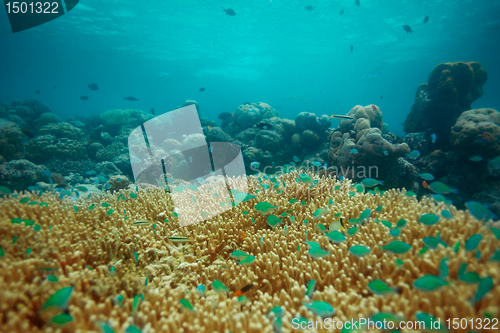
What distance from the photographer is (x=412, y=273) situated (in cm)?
196

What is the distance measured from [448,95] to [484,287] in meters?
13.3

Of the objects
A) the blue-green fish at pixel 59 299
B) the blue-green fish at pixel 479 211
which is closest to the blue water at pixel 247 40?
the blue-green fish at pixel 479 211

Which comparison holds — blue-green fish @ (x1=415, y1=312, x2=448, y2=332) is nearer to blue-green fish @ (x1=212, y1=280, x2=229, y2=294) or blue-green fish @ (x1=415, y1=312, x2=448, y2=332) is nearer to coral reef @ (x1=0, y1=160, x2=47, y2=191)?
blue-green fish @ (x1=212, y1=280, x2=229, y2=294)

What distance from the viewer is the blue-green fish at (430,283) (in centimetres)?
146

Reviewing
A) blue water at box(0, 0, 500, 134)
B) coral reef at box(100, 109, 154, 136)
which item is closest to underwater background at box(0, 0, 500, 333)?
coral reef at box(100, 109, 154, 136)

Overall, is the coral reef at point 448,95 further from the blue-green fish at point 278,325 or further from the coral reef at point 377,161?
the blue-green fish at point 278,325

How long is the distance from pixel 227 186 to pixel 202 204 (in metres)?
0.92

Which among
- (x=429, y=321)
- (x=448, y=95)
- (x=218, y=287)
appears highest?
(x=448, y=95)

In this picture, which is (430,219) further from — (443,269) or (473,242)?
(443,269)

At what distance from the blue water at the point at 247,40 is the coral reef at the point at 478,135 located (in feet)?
34.8

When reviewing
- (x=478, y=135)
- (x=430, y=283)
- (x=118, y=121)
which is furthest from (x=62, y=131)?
(x=478, y=135)

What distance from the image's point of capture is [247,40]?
33688 mm

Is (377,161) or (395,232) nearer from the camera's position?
(395,232)

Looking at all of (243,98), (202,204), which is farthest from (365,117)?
(243,98)
